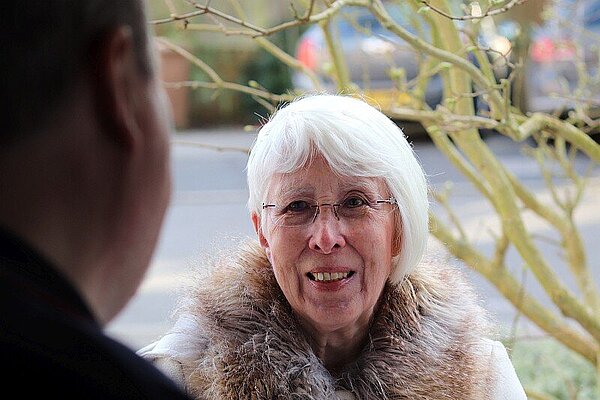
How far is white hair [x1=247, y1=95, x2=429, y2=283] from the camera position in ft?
6.41

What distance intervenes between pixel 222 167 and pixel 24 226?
9.82 m

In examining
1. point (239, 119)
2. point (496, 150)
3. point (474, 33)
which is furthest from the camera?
point (239, 119)

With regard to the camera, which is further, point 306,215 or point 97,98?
point 306,215

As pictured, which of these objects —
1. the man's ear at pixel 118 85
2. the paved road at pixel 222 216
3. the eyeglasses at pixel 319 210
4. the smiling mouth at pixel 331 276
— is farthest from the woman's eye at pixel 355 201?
the man's ear at pixel 118 85

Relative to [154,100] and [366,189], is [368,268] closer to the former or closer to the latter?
[366,189]

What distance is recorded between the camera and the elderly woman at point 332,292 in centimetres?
192

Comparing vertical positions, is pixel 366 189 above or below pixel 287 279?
above

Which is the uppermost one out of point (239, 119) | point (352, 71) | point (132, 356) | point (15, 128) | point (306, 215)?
point (15, 128)

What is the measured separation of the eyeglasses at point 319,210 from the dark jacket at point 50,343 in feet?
4.11

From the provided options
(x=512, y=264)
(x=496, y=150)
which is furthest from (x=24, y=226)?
(x=496, y=150)

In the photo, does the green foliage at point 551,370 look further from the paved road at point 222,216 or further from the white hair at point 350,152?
the white hair at point 350,152

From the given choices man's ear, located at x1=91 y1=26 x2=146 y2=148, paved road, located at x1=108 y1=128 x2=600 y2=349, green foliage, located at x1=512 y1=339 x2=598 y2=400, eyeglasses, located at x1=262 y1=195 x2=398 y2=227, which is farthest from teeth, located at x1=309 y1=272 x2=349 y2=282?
green foliage, located at x1=512 y1=339 x2=598 y2=400

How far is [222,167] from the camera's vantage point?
34.6ft

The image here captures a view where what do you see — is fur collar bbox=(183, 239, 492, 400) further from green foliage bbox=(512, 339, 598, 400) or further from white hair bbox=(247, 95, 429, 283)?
green foliage bbox=(512, 339, 598, 400)
